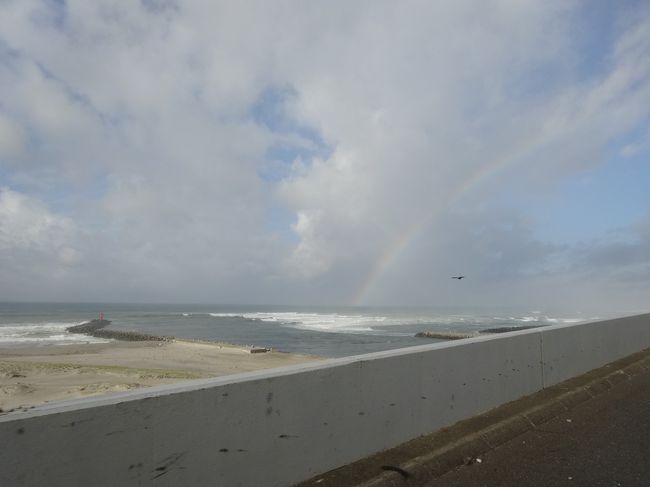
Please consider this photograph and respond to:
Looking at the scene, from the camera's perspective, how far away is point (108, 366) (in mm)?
26922

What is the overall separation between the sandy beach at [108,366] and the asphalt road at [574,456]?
4058mm

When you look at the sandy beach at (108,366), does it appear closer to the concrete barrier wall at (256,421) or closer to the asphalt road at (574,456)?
the concrete barrier wall at (256,421)

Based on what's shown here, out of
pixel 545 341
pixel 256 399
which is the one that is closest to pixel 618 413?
pixel 545 341

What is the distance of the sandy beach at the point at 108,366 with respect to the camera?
17.0 meters

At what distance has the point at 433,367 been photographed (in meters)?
5.10

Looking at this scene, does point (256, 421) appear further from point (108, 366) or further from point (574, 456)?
point (108, 366)

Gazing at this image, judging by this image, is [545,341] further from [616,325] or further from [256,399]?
[256,399]

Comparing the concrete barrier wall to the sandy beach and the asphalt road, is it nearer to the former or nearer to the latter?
the sandy beach

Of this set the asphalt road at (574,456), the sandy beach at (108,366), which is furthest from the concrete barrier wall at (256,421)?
the asphalt road at (574,456)

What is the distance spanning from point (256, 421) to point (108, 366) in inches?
1054

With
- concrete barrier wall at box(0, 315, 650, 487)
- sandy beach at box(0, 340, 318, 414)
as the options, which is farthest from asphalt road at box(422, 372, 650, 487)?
sandy beach at box(0, 340, 318, 414)

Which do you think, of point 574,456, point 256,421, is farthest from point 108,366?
point 574,456

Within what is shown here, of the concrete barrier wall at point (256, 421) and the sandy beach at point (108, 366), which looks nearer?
the concrete barrier wall at point (256, 421)

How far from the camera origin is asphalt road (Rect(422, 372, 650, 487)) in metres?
4.30
